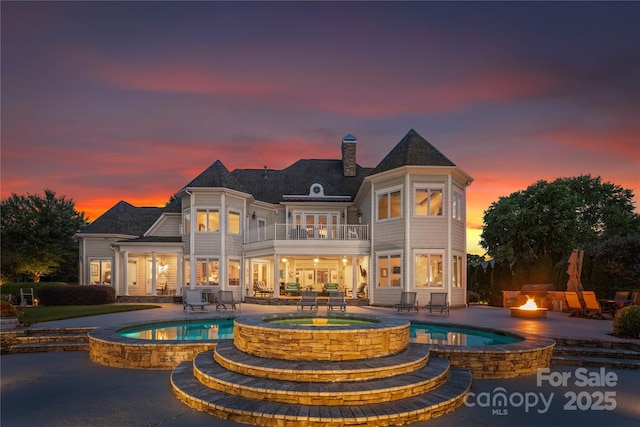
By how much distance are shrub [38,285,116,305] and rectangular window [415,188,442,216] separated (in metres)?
16.6

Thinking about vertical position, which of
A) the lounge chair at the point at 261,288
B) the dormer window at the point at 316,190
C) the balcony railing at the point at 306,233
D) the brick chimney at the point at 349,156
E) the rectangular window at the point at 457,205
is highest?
the brick chimney at the point at 349,156

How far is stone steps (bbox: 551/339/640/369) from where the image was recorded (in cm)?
883

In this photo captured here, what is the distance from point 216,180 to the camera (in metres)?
21.8

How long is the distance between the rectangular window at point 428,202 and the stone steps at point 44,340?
45.2 feet

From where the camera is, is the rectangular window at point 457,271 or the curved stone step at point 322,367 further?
the rectangular window at point 457,271

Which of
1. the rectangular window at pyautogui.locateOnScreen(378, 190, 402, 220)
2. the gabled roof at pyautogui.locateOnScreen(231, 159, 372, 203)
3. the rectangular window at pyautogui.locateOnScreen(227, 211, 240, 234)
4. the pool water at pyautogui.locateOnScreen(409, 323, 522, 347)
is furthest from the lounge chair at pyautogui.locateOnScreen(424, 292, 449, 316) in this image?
the rectangular window at pyautogui.locateOnScreen(227, 211, 240, 234)

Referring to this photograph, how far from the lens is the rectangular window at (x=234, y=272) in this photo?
885 inches

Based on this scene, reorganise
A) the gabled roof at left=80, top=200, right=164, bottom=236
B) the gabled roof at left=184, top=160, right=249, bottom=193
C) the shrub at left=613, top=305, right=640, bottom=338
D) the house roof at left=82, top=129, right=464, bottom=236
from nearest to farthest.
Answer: the shrub at left=613, top=305, right=640, bottom=338
the gabled roof at left=184, top=160, right=249, bottom=193
the house roof at left=82, top=129, right=464, bottom=236
the gabled roof at left=80, top=200, right=164, bottom=236

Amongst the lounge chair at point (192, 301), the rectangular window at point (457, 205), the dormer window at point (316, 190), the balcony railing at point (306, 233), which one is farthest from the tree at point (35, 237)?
the rectangular window at point (457, 205)

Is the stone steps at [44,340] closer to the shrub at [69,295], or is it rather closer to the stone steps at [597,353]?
the shrub at [69,295]

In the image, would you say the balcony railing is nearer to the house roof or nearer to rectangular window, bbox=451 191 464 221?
the house roof

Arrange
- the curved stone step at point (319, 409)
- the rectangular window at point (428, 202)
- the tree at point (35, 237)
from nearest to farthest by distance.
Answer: the curved stone step at point (319, 409)
the rectangular window at point (428, 202)
the tree at point (35, 237)

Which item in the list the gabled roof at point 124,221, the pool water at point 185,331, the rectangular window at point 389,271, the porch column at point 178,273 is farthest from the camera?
the gabled roof at point 124,221

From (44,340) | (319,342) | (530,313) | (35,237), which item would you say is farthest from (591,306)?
(35,237)
